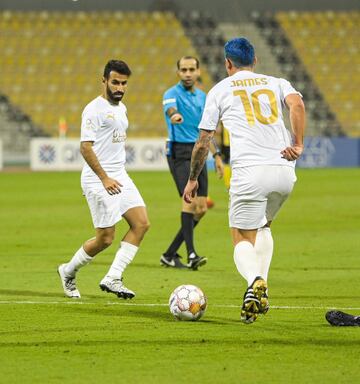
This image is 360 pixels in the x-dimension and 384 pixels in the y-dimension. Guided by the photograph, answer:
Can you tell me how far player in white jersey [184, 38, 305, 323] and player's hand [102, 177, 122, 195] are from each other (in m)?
1.18

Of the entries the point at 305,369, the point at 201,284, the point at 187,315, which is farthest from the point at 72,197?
the point at 305,369

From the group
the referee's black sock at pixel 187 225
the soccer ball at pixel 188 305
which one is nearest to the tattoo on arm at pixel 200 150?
the soccer ball at pixel 188 305

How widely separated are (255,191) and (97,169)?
5.69 feet

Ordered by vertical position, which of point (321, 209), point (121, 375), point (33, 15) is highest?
point (33, 15)

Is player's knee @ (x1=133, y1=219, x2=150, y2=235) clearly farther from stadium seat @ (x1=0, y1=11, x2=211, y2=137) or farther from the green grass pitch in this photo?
stadium seat @ (x1=0, y1=11, x2=211, y2=137)

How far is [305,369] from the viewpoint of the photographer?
19.7 feet

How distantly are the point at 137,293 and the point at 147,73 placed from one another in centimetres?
3047

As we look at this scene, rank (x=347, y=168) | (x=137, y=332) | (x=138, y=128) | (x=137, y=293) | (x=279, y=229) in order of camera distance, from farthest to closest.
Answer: (x=138, y=128)
(x=347, y=168)
(x=279, y=229)
(x=137, y=293)
(x=137, y=332)

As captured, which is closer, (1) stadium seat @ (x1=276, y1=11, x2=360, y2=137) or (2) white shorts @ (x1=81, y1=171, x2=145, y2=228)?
(2) white shorts @ (x1=81, y1=171, x2=145, y2=228)

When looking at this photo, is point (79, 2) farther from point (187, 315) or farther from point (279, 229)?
point (187, 315)

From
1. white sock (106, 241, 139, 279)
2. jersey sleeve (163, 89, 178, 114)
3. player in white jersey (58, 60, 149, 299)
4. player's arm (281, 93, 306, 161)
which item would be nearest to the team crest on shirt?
player in white jersey (58, 60, 149, 299)

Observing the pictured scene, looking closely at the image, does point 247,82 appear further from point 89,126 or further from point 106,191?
point 106,191

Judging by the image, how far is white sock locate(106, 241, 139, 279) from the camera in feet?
30.1

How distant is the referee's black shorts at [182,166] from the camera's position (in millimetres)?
12258
